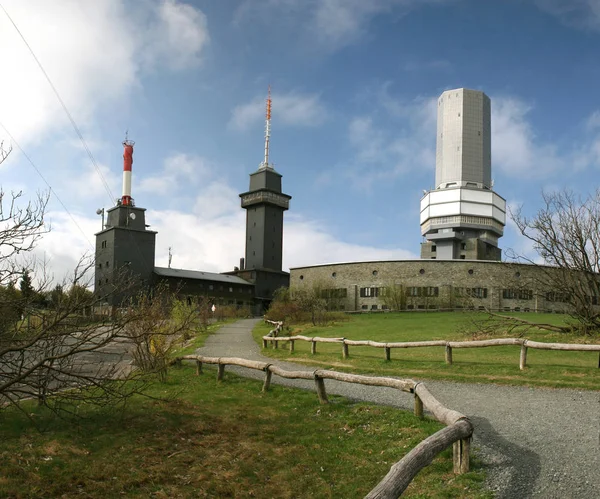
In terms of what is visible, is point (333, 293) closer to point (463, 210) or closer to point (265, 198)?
point (265, 198)

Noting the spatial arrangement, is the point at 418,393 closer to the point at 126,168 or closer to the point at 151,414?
the point at 151,414

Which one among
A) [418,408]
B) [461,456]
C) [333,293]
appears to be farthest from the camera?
[333,293]

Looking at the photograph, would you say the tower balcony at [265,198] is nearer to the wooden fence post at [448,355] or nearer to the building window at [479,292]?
the building window at [479,292]

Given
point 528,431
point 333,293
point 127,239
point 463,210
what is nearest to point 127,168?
point 127,239

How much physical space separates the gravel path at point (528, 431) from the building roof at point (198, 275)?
45703 millimetres

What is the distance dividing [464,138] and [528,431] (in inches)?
2557

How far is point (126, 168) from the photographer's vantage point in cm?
5706

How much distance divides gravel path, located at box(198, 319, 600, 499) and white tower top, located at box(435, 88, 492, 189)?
199 feet

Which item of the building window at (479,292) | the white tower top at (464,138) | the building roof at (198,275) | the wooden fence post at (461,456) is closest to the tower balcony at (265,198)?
the building roof at (198,275)

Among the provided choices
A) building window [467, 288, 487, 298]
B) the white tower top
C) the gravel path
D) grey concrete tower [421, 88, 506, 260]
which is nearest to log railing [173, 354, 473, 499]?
the gravel path

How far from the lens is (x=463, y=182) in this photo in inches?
2712

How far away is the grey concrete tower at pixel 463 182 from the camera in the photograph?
68.4 meters

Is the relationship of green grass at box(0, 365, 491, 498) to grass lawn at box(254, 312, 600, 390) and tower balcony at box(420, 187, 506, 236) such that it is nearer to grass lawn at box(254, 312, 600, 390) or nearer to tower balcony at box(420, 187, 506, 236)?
grass lawn at box(254, 312, 600, 390)

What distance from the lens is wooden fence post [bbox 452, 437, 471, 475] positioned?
6137mm
